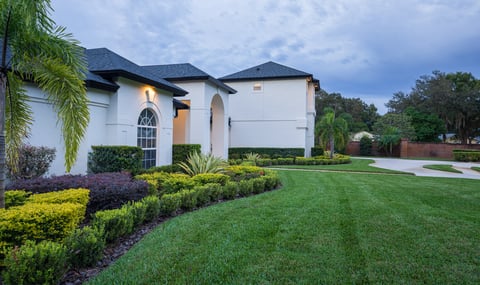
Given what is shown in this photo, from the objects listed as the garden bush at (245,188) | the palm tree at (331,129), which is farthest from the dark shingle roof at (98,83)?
the palm tree at (331,129)

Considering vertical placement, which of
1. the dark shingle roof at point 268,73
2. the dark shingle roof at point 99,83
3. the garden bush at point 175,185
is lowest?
the garden bush at point 175,185

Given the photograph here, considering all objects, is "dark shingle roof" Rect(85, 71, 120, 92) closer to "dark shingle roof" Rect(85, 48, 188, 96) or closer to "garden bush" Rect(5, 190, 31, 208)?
"dark shingle roof" Rect(85, 48, 188, 96)

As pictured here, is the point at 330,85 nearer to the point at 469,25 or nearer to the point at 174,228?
the point at 469,25

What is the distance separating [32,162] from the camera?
24.1 ft

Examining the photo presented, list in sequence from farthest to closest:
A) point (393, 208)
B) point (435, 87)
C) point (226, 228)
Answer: point (435, 87) < point (393, 208) < point (226, 228)

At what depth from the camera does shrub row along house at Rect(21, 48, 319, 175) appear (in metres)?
9.38

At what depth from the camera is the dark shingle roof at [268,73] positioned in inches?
902

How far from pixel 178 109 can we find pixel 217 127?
3.31 metres

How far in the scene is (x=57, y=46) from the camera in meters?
4.59

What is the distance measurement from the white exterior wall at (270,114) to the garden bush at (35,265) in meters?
21.1

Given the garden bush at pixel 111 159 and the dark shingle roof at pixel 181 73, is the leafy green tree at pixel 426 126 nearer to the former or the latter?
the dark shingle roof at pixel 181 73

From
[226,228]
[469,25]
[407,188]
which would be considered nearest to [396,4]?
[469,25]

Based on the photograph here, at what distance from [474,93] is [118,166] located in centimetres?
4209

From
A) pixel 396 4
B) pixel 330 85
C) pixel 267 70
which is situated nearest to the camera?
pixel 396 4
